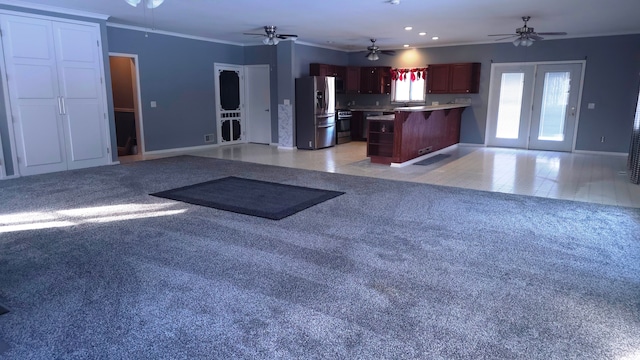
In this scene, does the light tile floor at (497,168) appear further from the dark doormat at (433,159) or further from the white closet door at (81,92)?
the white closet door at (81,92)

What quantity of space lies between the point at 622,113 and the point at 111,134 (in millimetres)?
10242

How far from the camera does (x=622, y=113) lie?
28.2 feet

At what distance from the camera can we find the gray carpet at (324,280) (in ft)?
7.18

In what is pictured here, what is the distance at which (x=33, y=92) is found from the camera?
6293 mm

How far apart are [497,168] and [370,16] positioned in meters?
3.45

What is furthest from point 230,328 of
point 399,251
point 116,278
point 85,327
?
point 399,251

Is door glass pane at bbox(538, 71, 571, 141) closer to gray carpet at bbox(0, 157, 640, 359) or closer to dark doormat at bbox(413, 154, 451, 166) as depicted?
dark doormat at bbox(413, 154, 451, 166)

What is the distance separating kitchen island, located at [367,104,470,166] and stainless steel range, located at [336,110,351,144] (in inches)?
109

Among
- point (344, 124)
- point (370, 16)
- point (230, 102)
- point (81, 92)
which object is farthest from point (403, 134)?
point (81, 92)

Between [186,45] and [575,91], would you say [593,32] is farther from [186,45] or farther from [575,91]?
[186,45]

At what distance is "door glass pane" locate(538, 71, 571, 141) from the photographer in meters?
9.16

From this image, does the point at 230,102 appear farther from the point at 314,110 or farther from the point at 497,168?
the point at 497,168

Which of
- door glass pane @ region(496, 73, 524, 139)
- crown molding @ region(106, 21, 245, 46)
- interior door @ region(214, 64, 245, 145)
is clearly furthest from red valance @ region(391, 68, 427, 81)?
crown molding @ region(106, 21, 245, 46)

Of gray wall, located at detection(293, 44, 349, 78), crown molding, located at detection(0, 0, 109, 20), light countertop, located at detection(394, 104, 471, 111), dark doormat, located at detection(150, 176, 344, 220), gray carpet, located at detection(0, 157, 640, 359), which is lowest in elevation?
gray carpet, located at detection(0, 157, 640, 359)
